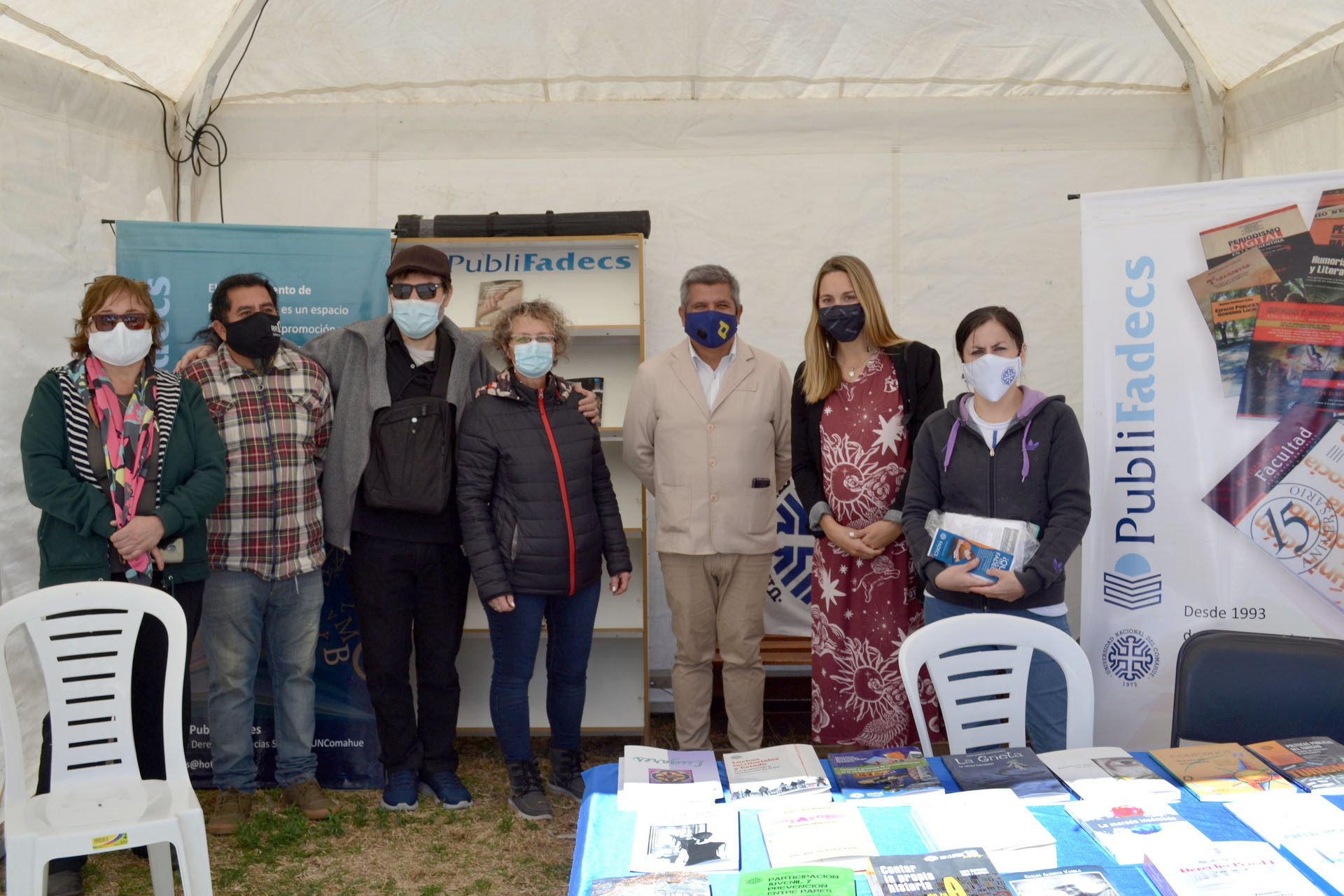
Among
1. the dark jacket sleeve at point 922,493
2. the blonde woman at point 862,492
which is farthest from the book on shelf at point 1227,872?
the blonde woman at point 862,492

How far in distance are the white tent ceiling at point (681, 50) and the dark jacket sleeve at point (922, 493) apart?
1991mm

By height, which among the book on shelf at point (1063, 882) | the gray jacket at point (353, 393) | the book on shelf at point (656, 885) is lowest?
the book on shelf at point (656, 885)

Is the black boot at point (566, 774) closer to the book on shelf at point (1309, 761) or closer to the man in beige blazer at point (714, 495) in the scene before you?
the man in beige blazer at point (714, 495)

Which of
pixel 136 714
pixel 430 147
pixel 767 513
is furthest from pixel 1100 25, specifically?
pixel 136 714

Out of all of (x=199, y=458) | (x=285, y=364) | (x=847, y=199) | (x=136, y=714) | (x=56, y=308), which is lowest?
(x=136, y=714)

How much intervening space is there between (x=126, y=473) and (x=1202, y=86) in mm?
4018

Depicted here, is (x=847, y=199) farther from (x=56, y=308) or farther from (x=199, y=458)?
(x=56, y=308)

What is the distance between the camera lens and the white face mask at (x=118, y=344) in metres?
2.62

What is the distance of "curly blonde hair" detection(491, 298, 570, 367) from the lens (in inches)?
117

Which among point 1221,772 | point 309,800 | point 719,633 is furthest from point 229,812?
point 1221,772

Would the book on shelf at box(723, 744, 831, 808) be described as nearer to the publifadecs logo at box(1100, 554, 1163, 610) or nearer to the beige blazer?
the beige blazer

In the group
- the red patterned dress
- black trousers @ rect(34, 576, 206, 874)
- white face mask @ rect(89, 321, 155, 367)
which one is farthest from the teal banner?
the red patterned dress

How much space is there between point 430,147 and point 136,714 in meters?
2.50

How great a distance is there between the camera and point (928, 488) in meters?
2.68
